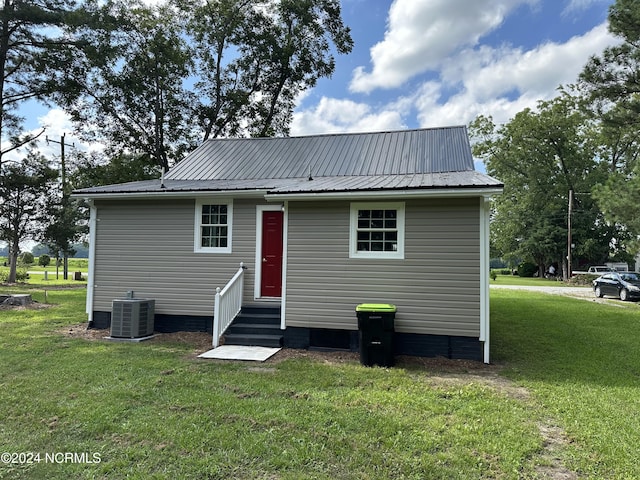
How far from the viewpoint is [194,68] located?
1911 centimetres

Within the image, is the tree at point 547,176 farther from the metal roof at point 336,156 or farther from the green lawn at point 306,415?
the green lawn at point 306,415

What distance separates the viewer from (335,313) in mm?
Answer: 7090

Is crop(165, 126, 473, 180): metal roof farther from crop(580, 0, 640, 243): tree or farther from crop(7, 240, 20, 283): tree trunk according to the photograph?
A: crop(7, 240, 20, 283): tree trunk

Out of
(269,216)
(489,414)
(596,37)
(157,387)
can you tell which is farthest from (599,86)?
(157,387)

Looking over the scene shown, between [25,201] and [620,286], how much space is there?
29.2 metres

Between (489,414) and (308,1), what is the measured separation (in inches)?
833

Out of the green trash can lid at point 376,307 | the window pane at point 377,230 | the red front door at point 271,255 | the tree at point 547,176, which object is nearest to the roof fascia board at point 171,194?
the red front door at point 271,255

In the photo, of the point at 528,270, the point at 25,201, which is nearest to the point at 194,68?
the point at 25,201

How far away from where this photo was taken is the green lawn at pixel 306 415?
3.08 metres

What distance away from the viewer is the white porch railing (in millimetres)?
7168

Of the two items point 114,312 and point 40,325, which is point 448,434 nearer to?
point 114,312

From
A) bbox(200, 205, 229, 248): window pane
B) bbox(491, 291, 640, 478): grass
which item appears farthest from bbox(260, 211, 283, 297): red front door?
bbox(491, 291, 640, 478): grass

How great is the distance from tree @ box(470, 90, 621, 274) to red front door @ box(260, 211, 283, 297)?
3379 cm

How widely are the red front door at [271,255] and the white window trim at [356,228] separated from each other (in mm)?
1822
